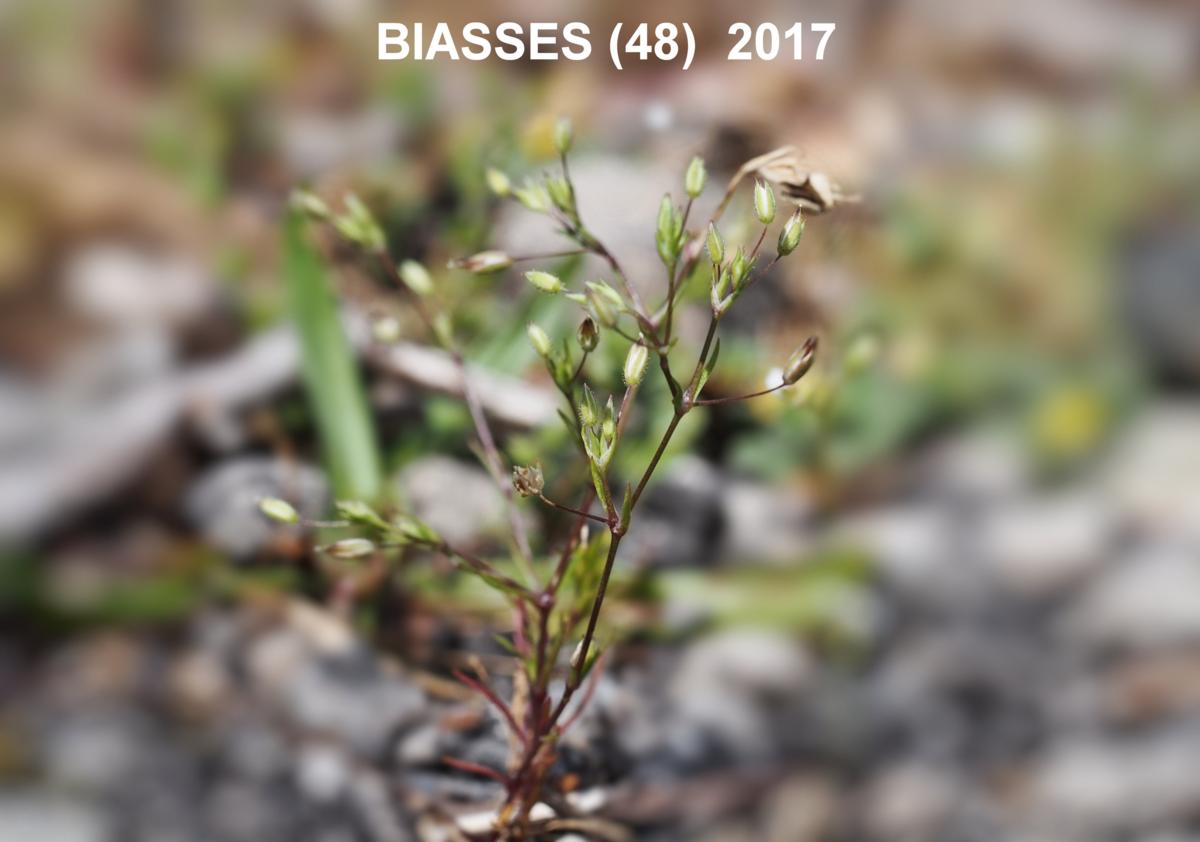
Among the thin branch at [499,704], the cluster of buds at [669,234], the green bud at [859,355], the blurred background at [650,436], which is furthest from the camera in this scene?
the blurred background at [650,436]

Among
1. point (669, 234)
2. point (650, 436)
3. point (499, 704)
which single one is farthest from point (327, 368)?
point (669, 234)

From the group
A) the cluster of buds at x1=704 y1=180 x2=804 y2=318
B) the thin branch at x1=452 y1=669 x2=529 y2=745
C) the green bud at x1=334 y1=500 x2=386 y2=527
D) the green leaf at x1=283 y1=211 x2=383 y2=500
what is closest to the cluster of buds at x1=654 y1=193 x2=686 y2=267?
the cluster of buds at x1=704 y1=180 x2=804 y2=318

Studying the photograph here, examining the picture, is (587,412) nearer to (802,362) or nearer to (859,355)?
(802,362)

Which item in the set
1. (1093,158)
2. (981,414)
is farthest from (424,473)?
(1093,158)

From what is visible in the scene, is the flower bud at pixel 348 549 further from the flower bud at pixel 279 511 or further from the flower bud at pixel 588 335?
the flower bud at pixel 588 335

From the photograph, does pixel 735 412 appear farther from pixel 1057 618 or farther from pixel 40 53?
pixel 40 53

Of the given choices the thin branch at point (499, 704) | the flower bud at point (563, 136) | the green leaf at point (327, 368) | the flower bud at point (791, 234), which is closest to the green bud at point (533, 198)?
the flower bud at point (563, 136)

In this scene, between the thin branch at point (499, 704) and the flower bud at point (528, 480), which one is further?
the thin branch at point (499, 704)

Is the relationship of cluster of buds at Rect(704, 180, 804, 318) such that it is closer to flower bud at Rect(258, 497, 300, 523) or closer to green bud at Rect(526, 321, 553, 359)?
green bud at Rect(526, 321, 553, 359)
